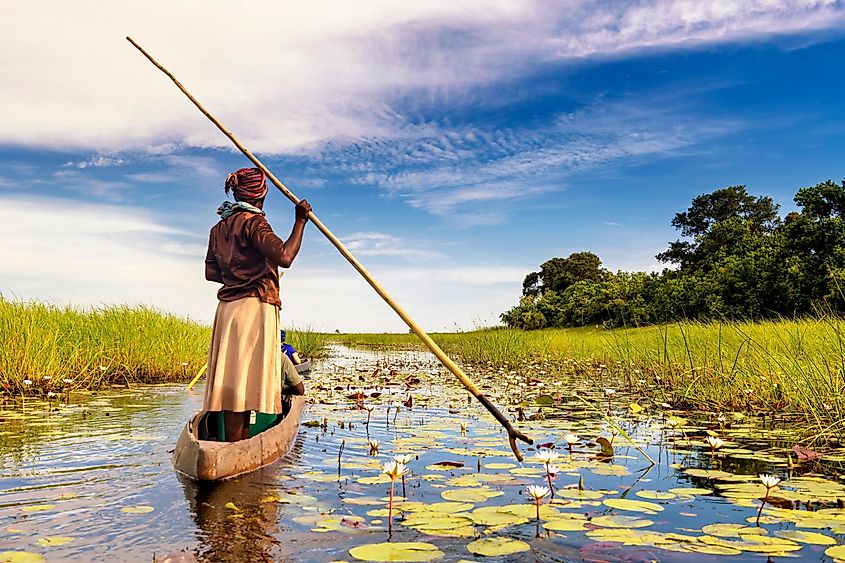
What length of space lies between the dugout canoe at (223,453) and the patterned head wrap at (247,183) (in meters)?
1.80

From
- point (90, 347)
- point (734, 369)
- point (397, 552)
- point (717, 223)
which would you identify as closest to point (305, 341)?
point (90, 347)

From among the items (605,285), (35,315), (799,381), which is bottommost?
(799,381)

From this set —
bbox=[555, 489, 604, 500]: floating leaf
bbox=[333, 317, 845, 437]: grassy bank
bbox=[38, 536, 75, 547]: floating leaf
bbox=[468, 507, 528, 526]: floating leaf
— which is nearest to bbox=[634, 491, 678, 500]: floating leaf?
bbox=[555, 489, 604, 500]: floating leaf

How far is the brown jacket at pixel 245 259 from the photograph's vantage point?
17.2 feet

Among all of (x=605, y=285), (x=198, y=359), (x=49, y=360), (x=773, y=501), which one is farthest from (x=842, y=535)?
(x=605, y=285)

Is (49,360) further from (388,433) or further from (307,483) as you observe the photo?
(307,483)

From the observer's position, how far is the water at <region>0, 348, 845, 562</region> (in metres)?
3.49

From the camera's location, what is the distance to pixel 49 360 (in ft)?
31.9

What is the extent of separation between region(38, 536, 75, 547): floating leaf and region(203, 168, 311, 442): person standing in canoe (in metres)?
1.80

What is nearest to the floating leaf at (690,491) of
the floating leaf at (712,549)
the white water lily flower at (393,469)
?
the floating leaf at (712,549)

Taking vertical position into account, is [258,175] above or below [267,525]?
above

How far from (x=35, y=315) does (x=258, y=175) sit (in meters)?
7.53

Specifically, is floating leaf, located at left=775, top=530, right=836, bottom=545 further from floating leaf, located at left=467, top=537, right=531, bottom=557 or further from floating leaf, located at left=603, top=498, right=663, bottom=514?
floating leaf, located at left=467, top=537, right=531, bottom=557

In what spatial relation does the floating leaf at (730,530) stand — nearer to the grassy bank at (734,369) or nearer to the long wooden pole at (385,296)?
the long wooden pole at (385,296)
